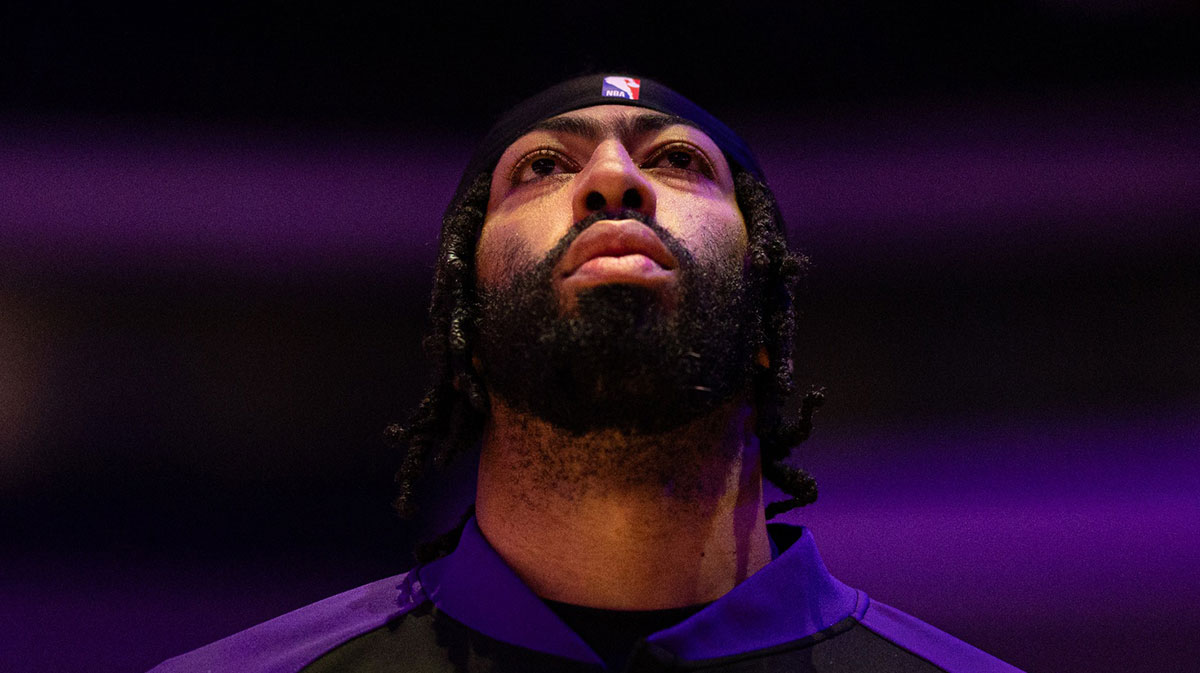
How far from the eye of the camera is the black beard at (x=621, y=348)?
114cm

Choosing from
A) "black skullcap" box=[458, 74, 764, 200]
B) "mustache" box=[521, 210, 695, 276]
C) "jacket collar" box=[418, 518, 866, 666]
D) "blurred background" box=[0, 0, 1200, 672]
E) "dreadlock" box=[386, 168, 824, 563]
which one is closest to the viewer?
"jacket collar" box=[418, 518, 866, 666]

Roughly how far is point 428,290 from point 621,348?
0.84 m

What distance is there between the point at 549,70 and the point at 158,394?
1129 mm

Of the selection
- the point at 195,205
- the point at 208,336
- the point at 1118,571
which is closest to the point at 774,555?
the point at 1118,571

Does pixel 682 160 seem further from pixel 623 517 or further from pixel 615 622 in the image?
pixel 615 622

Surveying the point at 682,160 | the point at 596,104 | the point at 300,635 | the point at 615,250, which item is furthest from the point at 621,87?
the point at 300,635

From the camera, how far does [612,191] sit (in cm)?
126

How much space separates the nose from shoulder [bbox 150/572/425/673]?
27.4 inches

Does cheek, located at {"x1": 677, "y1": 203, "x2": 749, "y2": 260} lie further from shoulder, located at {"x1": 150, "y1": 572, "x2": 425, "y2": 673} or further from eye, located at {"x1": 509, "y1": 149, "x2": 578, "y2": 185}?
shoulder, located at {"x1": 150, "y1": 572, "x2": 425, "y2": 673}

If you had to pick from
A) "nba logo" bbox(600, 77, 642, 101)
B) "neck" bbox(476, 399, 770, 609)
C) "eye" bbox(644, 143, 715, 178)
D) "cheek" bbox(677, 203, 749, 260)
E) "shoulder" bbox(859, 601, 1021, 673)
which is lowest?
"shoulder" bbox(859, 601, 1021, 673)

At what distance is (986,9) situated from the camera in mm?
1772

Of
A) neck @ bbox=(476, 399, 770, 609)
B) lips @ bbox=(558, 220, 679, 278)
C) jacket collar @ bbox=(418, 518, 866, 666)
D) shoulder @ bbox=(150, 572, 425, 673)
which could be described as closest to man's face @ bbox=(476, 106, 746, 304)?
lips @ bbox=(558, 220, 679, 278)

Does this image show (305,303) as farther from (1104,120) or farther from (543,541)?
(1104,120)

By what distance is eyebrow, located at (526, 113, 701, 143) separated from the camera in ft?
4.69
